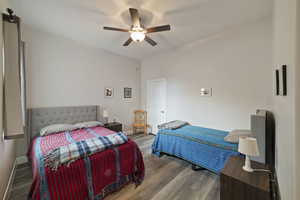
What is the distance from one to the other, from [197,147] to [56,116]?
3.39 m

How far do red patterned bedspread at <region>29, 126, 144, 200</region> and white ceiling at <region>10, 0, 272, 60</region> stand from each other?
237 cm

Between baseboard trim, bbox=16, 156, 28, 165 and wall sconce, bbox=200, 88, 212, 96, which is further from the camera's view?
wall sconce, bbox=200, 88, 212, 96

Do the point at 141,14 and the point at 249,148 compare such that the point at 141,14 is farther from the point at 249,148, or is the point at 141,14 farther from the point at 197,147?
the point at 197,147

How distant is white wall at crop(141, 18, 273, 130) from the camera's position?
2.52m

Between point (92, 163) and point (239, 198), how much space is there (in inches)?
69.7

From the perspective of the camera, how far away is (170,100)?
4.17 metres

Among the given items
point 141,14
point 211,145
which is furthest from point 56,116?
point 211,145

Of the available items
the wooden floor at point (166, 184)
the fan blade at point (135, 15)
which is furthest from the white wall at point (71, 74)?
the fan blade at point (135, 15)

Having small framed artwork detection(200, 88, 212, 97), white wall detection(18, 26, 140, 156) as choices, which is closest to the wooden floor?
white wall detection(18, 26, 140, 156)

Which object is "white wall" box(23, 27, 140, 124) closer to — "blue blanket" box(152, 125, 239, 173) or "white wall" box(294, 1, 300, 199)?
"blue blanket" box(152, 125, 239, 173)

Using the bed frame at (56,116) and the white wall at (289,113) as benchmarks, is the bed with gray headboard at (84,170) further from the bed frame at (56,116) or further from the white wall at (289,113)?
the white wall at (289,113)

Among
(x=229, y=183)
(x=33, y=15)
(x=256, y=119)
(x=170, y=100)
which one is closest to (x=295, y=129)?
(x=229, y=183)

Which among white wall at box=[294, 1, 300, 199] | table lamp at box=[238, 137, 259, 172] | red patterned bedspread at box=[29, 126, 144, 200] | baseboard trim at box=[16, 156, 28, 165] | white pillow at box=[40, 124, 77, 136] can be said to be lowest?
baseboard trim at box=[16, 156, 28, 165]

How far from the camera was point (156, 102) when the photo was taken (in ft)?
15.2
